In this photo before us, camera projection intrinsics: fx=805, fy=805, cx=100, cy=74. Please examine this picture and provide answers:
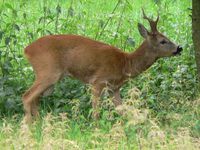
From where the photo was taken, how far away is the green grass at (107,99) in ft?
22.5

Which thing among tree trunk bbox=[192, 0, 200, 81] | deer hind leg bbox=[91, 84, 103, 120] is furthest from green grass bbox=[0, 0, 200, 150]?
tree trunk bbox=[192, 0, 200, 81]

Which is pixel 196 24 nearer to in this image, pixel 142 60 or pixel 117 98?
pixel 142 60

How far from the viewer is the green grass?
270 inches

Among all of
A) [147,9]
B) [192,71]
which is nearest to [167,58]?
[192,71]

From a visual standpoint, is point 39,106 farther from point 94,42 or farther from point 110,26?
point 110,26

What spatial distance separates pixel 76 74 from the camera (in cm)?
945

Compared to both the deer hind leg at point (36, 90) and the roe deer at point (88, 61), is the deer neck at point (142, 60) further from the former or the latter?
the deer hind leg at point (36, 90)

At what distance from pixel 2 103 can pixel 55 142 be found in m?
2.74

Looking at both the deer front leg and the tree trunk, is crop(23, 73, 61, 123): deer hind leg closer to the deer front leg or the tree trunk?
the deer front leg

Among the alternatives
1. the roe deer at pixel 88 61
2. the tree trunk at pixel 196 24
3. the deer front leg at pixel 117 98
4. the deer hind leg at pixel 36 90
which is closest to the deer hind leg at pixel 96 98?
the roe deer at pixel 88 61

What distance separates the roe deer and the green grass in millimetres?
178

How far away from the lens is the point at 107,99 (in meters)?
7.61

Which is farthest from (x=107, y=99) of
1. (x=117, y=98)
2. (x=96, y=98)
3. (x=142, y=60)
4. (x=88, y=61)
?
(x=142, y=60)

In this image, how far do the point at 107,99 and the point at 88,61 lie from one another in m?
2.00
